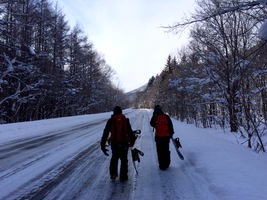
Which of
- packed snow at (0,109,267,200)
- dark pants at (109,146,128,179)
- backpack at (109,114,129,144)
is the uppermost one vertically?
backpack at (109,114,129,144)

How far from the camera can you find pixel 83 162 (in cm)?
770

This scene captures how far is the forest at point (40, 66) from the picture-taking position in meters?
21.4

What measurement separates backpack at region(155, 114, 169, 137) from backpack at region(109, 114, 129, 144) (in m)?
1.45

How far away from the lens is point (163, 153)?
23.1ft

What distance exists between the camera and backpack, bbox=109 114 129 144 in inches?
237

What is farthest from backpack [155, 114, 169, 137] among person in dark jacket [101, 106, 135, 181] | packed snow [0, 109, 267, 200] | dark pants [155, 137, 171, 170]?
person in dark jacket [101, 106, 135, 181]

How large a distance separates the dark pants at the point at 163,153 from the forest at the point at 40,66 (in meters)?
14.2

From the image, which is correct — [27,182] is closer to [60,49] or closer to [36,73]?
[36,73]

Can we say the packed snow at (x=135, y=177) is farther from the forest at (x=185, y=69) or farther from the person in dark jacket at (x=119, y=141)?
the forest at (x=185, y=69)

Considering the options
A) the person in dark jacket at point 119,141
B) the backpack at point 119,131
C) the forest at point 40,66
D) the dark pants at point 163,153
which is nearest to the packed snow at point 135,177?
the dark pants at point 163,153

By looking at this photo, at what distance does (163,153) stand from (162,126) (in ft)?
2.40

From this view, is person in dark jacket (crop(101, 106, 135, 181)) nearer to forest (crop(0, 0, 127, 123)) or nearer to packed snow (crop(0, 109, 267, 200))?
packed snow (crop(0, 109, 267, 200))

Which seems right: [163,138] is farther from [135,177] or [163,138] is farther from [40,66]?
[40,66]

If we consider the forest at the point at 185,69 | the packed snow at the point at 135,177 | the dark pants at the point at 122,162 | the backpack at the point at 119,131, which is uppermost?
the forest at the point at 185,69
